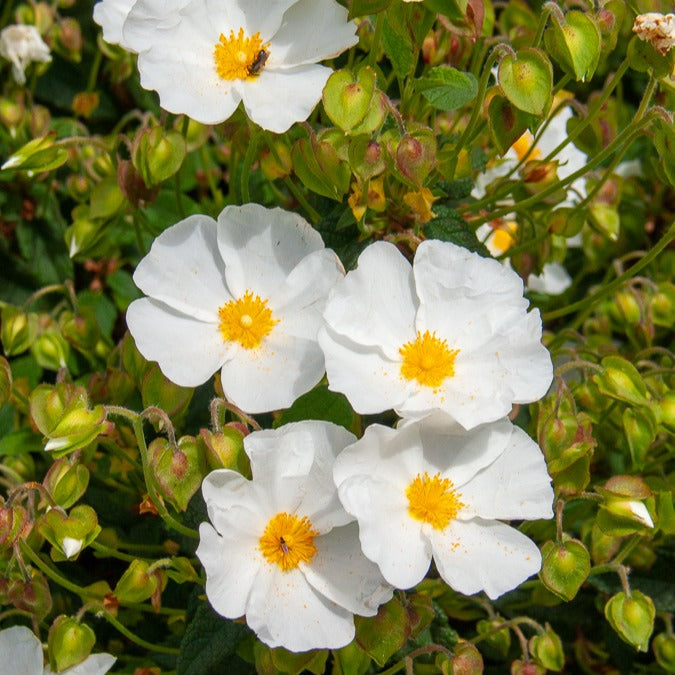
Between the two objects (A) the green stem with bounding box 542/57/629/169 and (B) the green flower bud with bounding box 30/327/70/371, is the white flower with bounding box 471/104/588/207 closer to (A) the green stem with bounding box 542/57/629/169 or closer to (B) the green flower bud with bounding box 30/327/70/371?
(A) the green stem with bounding box 542/57/629/169

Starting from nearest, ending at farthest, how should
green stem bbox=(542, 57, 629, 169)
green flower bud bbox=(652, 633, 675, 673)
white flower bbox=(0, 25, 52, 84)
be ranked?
green stem bbox=(542, 57, 629, 169), green flower bud bbox=(652, 633, 675, 673), white flower bbox=(0, 25, 52, 84)

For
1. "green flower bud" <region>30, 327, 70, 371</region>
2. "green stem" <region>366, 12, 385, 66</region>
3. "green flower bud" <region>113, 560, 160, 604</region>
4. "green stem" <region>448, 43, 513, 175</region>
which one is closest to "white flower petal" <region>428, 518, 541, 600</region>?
"green flower bud" <region>113, 560, 160, 604</region>

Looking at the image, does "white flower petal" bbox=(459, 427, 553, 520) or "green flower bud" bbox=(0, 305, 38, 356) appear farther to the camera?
"green flower bud" bbox=(0, 305, 38, 356)

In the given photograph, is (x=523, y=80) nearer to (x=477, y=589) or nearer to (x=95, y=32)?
(x=477, y=589)

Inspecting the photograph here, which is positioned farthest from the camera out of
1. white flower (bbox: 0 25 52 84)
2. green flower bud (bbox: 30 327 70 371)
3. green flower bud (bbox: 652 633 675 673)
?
white flower (bbox: 0 25 52 84)

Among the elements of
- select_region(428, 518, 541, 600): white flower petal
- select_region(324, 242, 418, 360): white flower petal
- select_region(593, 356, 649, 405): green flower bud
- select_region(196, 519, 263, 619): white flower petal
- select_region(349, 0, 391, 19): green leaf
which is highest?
select_region(349, 0, 391, 19): green leaf

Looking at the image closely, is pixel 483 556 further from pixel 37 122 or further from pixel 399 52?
pixel 37 122
